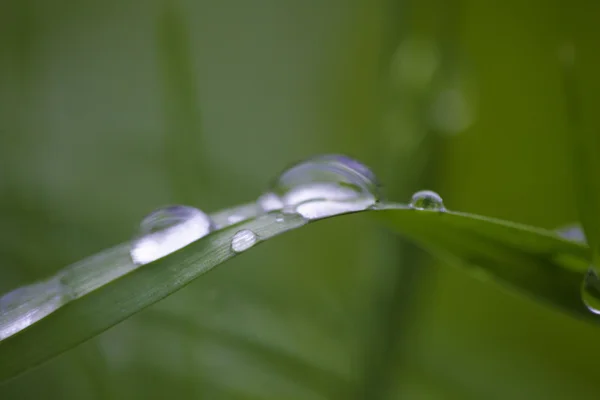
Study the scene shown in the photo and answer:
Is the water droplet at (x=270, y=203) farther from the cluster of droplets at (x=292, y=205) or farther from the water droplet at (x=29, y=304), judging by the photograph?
the water droplet at (x=29, y=304)

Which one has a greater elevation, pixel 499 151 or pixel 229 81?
pixel 229 81

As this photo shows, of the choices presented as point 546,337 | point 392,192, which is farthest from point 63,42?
point 546,337

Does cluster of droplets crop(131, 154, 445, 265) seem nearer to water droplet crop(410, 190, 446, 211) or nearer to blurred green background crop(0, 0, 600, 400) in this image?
water droplet crop(410, 190, 446, 211)

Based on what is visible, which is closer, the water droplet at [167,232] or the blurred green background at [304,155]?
the water droplet at [167,232]

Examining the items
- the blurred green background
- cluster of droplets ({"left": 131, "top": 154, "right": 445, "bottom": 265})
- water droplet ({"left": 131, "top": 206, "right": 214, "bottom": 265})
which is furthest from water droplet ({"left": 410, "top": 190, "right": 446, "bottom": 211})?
the blurred green background

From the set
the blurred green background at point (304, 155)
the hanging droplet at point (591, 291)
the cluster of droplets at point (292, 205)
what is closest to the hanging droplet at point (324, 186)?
the cluster of droplets at point (292, 205)

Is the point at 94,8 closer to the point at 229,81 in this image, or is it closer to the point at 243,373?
the point at 229,81
